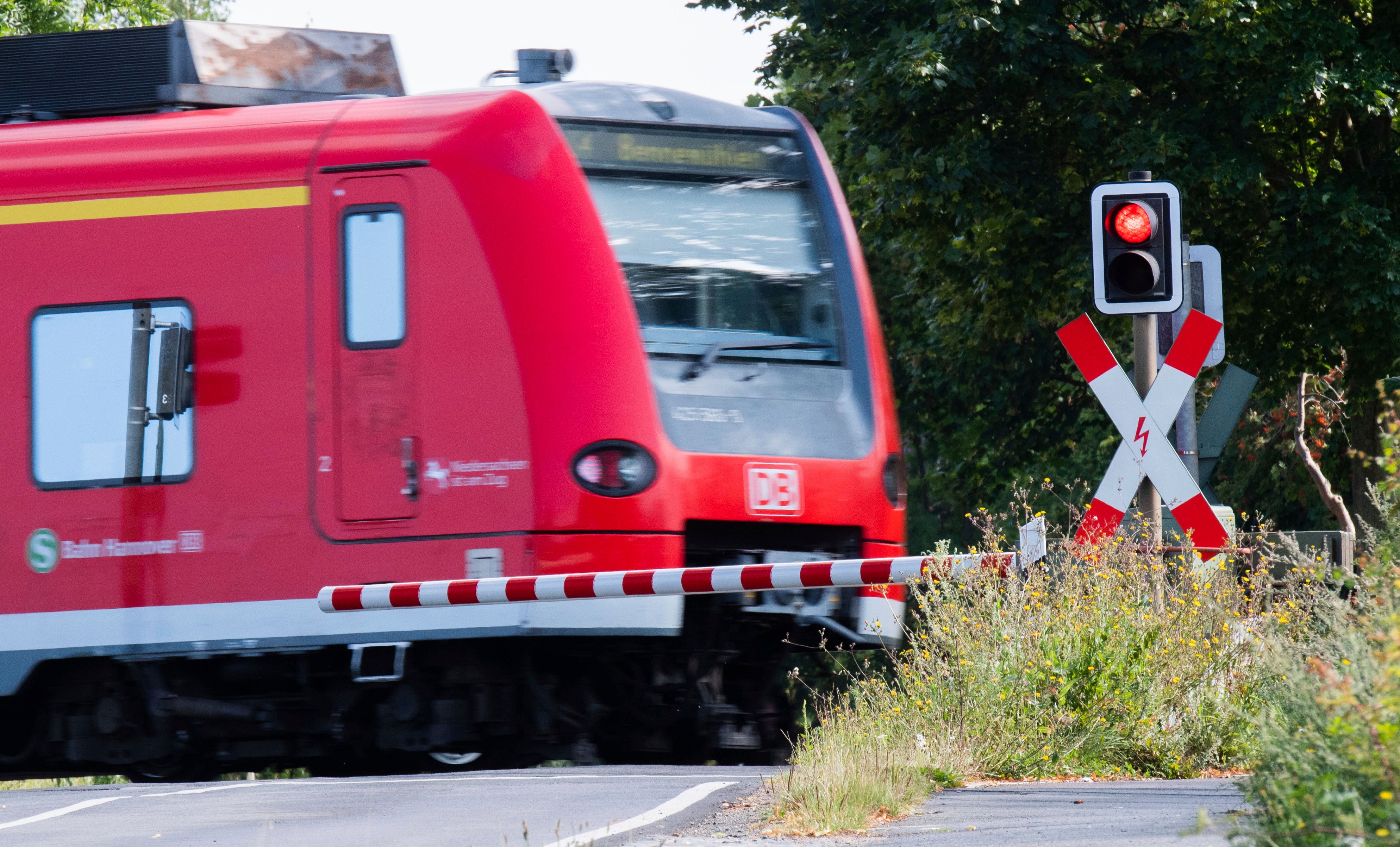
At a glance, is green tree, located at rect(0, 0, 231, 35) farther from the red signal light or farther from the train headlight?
the red signal light

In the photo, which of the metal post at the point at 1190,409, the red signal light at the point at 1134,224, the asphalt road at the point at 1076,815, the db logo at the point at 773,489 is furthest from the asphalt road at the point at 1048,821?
the metal post at the point at 1190,409

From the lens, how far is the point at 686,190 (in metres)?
8.59

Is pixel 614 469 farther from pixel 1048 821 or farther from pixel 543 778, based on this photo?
pixel 1048 821

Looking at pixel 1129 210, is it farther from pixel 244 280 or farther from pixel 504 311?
pixel 244 280

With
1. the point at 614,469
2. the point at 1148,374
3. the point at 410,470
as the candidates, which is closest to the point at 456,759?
the point at 410,470

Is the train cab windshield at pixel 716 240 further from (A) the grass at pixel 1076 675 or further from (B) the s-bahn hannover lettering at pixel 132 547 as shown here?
(B) the s-bahn hannover lettering at pixel 132 547

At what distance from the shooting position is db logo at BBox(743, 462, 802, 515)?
8.21m

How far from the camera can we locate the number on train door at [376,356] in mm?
8031

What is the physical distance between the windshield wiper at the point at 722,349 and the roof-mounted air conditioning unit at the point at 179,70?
2.52m

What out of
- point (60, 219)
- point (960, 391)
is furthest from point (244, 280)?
point (960, 391)

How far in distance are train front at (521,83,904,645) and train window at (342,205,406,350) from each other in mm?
918

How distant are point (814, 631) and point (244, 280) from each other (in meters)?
3.11

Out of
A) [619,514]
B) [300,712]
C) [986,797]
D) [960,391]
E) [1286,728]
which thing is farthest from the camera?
[960,391]

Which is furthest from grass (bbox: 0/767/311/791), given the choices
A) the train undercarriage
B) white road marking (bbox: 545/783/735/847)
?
white road marking (bbox: 545/783/735/847)
